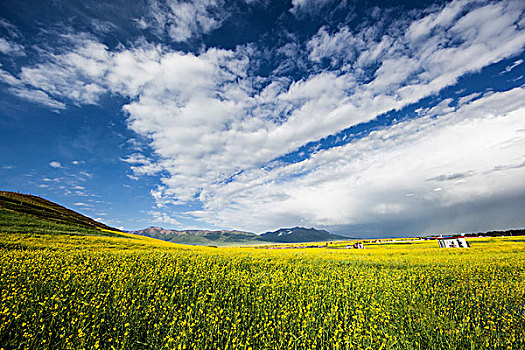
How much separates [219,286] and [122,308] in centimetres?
362

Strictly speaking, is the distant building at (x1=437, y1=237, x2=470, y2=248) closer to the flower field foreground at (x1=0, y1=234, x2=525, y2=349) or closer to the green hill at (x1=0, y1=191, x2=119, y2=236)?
the flower field foreground at (x1=0, y1=234, x2=525, y2=349)

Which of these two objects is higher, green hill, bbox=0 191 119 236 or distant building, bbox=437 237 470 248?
green hill, bbox=0 191 119 236

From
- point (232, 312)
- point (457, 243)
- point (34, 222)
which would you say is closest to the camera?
point (232, 312)

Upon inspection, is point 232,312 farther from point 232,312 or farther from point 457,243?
point 457,243

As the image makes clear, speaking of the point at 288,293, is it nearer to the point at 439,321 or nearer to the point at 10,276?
the point at 439,321

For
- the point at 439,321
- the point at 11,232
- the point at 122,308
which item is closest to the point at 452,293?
the point at 439,321

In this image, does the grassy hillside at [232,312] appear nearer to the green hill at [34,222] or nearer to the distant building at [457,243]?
the green hill at [34,222]

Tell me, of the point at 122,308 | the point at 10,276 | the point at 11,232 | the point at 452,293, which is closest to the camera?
the point at 122,308

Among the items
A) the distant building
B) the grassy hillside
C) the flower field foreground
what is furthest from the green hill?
the distant building

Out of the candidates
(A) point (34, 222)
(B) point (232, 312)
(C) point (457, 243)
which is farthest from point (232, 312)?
(C) point (457, 243)

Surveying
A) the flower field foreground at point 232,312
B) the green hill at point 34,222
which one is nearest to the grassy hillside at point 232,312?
the flower field foreground at point 232,312

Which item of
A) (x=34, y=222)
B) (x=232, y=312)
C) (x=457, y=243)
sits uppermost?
(x=34, y=222)

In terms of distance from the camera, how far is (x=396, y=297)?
950cm

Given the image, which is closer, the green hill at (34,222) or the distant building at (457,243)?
the green hill at (34,222)
